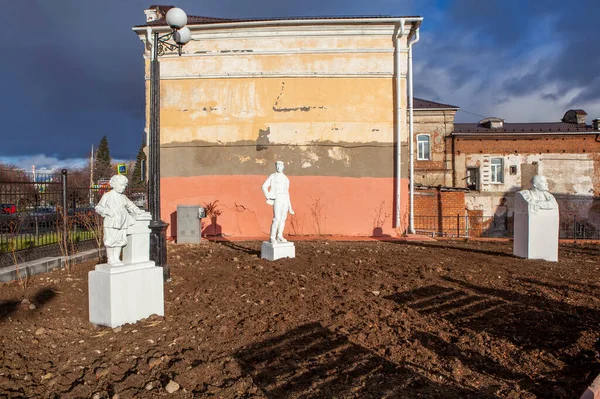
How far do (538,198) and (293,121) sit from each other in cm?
805

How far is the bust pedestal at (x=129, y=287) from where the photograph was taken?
424cm

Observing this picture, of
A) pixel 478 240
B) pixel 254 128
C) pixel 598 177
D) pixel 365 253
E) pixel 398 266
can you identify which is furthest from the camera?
pixel 598 177

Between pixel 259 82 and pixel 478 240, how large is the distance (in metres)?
8.81

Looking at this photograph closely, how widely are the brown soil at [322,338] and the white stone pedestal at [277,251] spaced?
4.44ft

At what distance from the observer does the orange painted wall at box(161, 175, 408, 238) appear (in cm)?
1352

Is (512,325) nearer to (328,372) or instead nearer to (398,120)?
(328,372)

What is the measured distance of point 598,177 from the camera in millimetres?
27188

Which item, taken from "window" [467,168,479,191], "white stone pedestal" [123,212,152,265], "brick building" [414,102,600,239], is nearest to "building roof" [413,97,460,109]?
"brick building" [414,102,600,239]

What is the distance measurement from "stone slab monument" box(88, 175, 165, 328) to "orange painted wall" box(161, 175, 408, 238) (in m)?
9.09

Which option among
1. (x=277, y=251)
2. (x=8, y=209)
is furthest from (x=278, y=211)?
(x=8, y=209)

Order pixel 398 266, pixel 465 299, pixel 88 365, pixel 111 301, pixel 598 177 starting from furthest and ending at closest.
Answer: pixel 598 177
pixel 398 266
pixel 465 299
pixel 111 301
pixel 88 365

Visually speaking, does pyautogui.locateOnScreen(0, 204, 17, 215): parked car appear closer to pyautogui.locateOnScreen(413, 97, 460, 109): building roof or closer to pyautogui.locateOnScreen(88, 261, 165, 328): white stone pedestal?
pyautogui.locateOnScreen(88, 261, 165, 328): white stone pedestal

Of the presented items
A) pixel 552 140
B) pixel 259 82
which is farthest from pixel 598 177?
pixel 259 82

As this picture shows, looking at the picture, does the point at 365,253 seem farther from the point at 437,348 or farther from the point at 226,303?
the point at 437,348
